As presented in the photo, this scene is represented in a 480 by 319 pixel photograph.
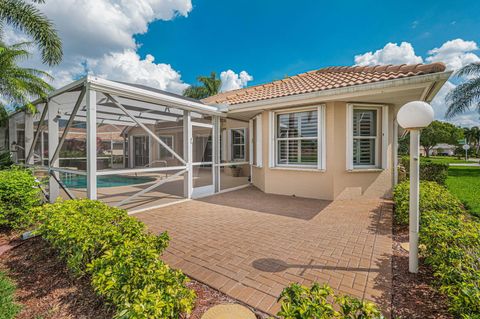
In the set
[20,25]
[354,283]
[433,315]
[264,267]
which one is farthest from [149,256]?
[20,25]

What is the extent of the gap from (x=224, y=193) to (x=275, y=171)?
2.18 metres

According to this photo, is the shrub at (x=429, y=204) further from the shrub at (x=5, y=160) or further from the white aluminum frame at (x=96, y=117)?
the shrub at (x=5, y=160)

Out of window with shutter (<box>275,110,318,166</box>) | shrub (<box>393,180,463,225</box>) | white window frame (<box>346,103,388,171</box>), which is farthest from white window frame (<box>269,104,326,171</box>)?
shrub (<box>393,180,463,225</box>)

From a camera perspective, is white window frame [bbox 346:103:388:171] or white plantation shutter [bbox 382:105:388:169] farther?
white plantation shutter [bbox 382:105:388:169]

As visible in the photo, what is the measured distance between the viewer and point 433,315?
2.18 metres

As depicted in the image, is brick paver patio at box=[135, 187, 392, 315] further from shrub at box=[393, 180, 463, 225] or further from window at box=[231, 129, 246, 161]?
window at box=[231, 129, 246, 161]

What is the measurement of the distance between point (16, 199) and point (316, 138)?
792 centimetres

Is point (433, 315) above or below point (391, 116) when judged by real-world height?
below

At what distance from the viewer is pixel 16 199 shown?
15.2 feet

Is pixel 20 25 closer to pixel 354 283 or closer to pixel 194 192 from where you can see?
pixel 194 192

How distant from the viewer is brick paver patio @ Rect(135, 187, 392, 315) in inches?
109

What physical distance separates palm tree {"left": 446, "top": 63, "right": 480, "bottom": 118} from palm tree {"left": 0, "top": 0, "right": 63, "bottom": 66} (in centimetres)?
2486

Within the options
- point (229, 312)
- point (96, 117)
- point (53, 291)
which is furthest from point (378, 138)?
point (96, 117)

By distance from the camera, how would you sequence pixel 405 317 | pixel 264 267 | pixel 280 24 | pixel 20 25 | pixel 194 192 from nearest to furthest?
pixel 405 317, pixel 264 267, pixel 194 192, pixel 20 25, pixel 280 24
